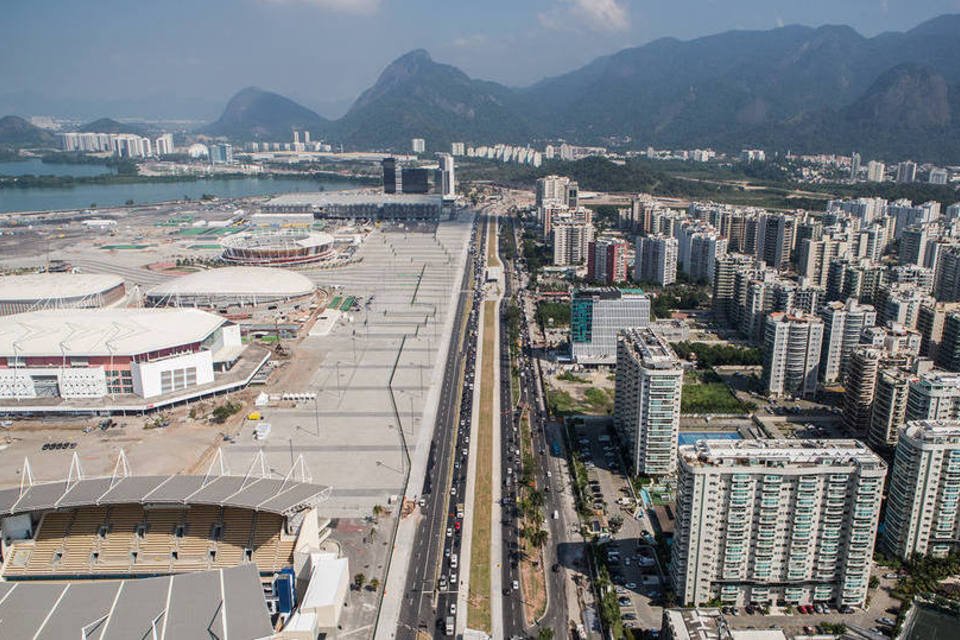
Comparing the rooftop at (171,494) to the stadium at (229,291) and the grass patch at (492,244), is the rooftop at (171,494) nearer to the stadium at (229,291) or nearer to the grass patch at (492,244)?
the stadium at (229,291)

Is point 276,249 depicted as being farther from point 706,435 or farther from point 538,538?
point 538,538

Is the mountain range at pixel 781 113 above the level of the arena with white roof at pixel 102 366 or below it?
above

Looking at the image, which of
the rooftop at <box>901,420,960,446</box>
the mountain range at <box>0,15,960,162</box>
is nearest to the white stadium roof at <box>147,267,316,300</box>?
the rooftop at <box>901,420,960,446</box>

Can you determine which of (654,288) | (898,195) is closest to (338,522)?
(654,288)

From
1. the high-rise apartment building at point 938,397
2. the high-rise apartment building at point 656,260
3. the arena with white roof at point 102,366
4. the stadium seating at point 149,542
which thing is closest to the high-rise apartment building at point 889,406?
the high-rise apartment building at point 938,397

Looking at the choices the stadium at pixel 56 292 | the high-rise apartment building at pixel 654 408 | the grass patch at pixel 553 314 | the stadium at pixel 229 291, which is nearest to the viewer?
the high-rise apartment building at pixel 654 408

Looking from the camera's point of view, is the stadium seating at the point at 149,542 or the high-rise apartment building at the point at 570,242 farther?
the high-rise apartment building at the point at 570,242
